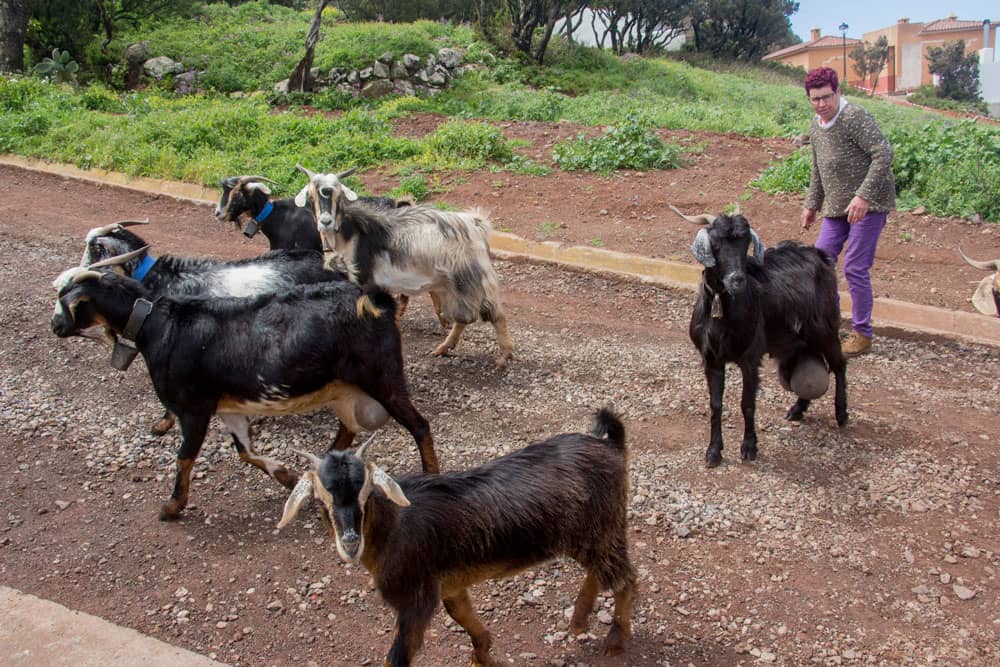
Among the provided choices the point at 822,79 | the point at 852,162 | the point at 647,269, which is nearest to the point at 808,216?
the point at 852,162

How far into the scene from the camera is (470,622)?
3855 mm

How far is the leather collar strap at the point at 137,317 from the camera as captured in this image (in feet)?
16.6

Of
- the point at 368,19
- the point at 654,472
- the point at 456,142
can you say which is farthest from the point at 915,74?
the point at 654,472

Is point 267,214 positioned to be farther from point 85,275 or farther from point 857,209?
point 857,209

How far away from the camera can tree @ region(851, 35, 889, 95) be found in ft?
180

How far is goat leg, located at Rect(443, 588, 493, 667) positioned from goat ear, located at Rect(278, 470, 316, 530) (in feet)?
2.70

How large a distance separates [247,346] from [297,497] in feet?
6.01

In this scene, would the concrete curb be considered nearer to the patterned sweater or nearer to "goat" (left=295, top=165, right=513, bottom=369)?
the patterned sweater

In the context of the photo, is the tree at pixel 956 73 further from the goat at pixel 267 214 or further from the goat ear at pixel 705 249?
the goat ear at pixel 705 249

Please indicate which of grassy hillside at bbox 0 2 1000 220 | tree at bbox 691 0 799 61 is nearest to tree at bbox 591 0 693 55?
tree at bbox 691 0 799 61

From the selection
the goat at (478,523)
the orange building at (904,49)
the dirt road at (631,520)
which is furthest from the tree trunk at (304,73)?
the orange building at (904,49)

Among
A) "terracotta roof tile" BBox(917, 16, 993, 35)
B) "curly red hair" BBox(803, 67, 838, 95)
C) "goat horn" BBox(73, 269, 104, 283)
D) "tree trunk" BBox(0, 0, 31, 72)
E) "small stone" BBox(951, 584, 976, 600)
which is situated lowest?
"small stone" BBox(951, 584, 976, 600)

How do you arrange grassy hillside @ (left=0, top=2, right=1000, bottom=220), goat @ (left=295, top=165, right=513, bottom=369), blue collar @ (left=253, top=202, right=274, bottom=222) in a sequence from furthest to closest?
grassy hillside @ (left=0, top=2, right=1000, bottom=220) < blue collar @ (left=253, top=202, right=274, bottom=222) < goat @ (left=295, top=165, right=513, bottom=369)

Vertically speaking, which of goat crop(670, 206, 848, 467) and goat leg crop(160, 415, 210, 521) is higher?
goat crop(670, 206, 848, 467)
